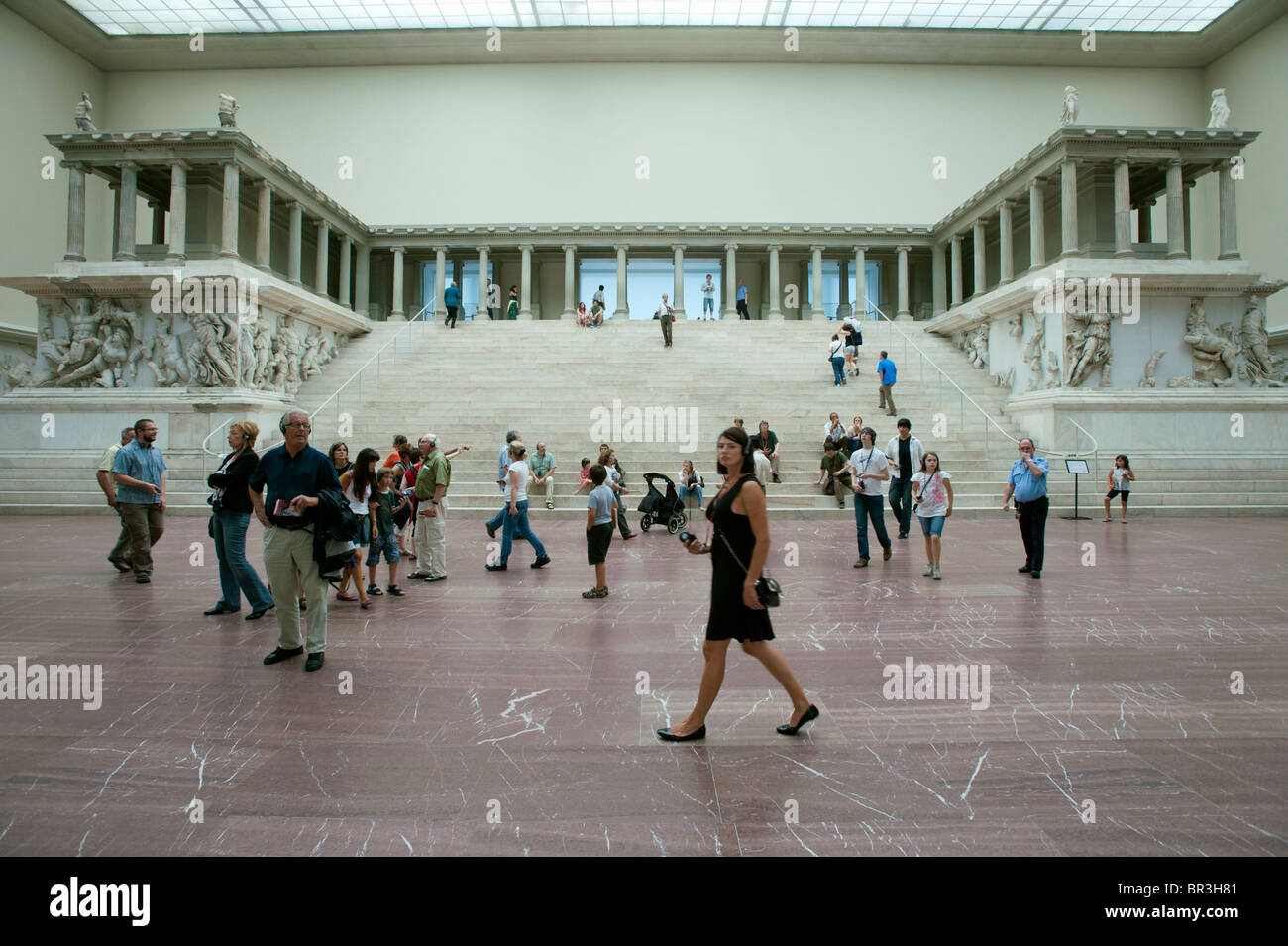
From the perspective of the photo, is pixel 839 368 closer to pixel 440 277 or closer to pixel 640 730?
pixel 640 730

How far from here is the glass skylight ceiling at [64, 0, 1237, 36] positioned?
110 ft

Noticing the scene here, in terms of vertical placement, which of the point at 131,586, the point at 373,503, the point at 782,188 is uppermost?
the point at 782,188

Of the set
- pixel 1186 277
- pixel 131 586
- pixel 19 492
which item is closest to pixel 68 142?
pixel 19 492

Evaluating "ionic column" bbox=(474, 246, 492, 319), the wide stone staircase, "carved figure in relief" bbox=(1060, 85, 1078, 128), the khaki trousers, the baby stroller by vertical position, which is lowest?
the khaki trousers

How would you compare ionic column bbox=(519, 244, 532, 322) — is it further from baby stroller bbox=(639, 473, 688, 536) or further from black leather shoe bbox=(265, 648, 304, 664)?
black leather shoe bbox=(265, 648, 304, 664)

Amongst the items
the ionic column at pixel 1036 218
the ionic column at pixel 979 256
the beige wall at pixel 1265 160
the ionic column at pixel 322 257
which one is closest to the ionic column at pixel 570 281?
the ionic column at pixel 322 257

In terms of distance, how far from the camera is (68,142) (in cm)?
2169

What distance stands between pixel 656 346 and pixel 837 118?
20.9 meters

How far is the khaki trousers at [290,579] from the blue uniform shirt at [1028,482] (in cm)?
703

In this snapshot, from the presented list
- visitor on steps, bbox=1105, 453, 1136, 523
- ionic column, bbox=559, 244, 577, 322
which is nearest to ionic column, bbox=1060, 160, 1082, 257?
visitor on steps, bbox=1105, 453, 1136, 523

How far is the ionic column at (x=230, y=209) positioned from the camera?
20.8 meters

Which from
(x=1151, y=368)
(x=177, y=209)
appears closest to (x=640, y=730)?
(x=1151, y=368)

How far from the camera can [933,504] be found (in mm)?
7891

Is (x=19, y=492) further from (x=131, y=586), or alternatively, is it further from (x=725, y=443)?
(x=725, y=443)
